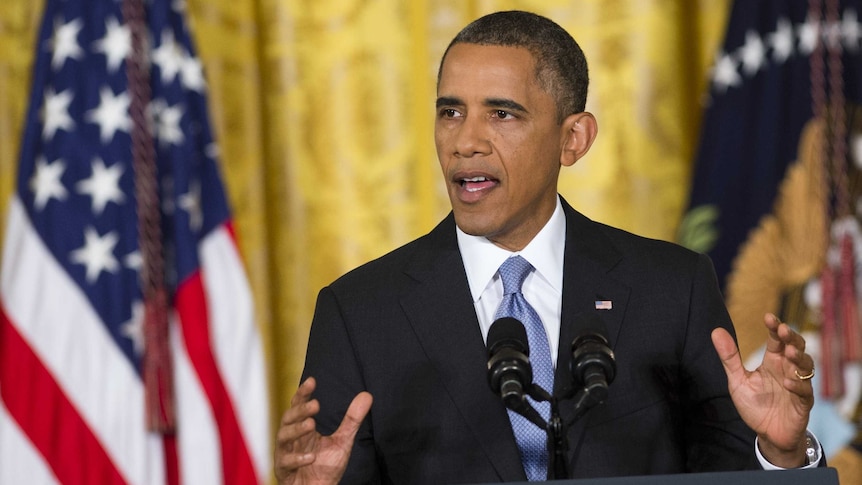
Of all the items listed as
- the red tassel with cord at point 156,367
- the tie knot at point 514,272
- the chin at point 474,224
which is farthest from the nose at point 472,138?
the red tassel with cord at point 156,367

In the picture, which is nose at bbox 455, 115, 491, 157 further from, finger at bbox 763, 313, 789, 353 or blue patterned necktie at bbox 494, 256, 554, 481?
finger at bbox 763, 313, 789, 353

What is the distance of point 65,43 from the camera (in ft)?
11.5

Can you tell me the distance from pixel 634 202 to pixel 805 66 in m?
0.69

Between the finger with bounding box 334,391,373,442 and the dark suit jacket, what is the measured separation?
21 cm

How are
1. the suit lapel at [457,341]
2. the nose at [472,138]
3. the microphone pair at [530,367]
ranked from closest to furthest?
the microphone pair at [530,367]
the suit lapel at [457,341]
the nose at [472,138]

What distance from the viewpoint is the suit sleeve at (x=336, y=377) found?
207cm

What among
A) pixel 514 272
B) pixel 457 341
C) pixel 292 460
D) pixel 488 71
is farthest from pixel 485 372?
pixel 488 71

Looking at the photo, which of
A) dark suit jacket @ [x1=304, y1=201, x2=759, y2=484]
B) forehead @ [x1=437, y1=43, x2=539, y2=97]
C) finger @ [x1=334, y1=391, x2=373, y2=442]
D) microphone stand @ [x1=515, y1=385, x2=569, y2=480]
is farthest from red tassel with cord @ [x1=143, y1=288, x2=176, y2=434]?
microphone stand @ [x1=515, y1=385, x2=569, y2=480]

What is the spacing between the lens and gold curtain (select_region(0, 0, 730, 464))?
3.72 m

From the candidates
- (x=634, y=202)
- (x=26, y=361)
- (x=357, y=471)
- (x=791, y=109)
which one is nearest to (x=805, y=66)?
(x=791, y=109)

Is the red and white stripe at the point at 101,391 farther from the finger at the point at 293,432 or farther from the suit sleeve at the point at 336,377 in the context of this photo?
the finger at the point at 293,432

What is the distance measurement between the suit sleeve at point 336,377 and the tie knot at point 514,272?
0.32m

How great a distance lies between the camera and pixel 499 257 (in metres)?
2.22

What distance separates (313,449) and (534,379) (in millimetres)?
434
